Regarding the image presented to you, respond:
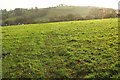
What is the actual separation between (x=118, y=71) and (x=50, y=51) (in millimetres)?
8325

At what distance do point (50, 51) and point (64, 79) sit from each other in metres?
5.51

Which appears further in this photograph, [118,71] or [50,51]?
[50,51]

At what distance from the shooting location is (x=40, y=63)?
1181 centimetres

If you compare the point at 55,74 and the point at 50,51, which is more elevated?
the point at 50,51

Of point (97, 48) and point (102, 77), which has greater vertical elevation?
point (97, 48)

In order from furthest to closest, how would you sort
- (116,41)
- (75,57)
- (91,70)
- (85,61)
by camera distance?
(116,41) < (75,57) < (85,61) < (91,70)

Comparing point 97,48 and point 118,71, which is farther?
point 97,48

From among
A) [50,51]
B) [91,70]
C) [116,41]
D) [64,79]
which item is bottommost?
[64,79]

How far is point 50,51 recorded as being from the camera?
14.3 m

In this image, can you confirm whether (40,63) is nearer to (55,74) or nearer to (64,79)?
(55,74)

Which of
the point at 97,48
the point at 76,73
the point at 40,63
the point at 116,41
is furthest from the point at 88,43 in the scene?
the point at 40,63

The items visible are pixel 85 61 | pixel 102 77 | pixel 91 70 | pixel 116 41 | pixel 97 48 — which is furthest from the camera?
pixel 116 41

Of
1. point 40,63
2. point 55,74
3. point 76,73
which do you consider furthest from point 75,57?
point 40,63

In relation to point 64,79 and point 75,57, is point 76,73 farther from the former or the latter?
point 75,57
